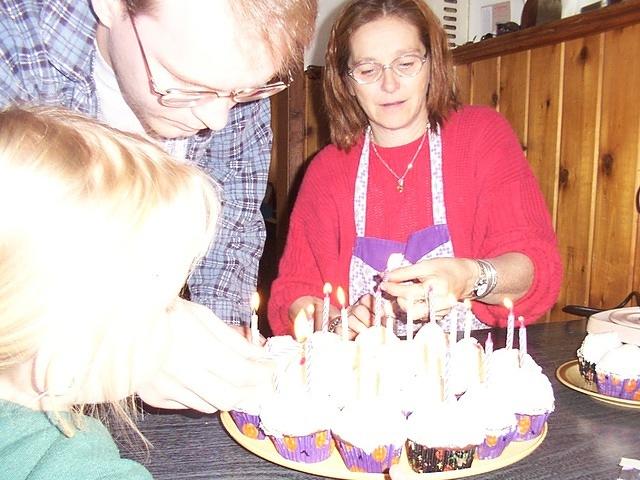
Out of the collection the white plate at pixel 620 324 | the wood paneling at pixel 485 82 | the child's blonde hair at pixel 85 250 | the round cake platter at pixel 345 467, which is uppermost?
the wood paneling at pixel 485 82

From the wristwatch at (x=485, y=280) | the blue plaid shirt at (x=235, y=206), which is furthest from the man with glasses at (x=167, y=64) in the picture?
the wristwatch at (x=485, y=280)

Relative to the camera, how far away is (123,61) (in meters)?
1.09

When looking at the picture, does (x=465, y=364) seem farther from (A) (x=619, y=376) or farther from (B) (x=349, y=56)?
(B) (x=349, y=56)

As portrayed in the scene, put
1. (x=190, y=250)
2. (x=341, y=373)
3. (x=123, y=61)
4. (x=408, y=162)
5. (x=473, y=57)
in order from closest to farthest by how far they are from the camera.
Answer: (x=190, y=250), (x=123, y=61), (x=341, y=373), (x=408, y=162), (x=473, y=57)

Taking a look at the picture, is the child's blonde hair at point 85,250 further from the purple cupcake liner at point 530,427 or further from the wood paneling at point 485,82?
the wood paneling at point 485,82

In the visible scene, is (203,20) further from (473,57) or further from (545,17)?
(473,57)

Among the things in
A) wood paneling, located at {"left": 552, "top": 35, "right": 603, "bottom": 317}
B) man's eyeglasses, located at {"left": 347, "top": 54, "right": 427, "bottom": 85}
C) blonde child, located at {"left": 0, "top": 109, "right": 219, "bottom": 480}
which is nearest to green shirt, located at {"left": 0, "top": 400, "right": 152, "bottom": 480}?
blonde child, located at {"left": 0, "top": 109, "right": 219, "bottom": 480}

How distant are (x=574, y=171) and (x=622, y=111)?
0.29m

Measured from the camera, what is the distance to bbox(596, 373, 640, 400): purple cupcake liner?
123 centimetres

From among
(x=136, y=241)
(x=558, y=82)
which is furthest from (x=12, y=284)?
(x=558, y=82)

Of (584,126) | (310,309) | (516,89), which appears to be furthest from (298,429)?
(516,89)

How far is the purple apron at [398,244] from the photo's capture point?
77.6 inches

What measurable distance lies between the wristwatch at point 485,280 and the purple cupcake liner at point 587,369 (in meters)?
0.36

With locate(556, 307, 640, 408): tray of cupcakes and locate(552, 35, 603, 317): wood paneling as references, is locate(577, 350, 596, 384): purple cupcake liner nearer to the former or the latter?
locate(556, 307, 640, 408): tray of cupcakes
